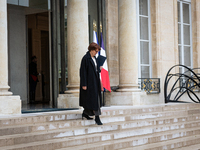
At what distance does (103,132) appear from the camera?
659 centimetres

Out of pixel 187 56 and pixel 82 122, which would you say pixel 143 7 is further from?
pixel 82 122

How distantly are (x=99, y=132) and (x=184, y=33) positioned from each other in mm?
8647

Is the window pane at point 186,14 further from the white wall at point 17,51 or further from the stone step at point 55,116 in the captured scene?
the white wall at point 17,51

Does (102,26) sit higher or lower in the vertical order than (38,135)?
higher

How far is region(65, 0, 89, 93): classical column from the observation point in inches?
366

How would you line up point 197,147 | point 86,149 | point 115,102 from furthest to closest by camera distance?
point 115,102 → point 197,147 → point 86,149

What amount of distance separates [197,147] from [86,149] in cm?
238

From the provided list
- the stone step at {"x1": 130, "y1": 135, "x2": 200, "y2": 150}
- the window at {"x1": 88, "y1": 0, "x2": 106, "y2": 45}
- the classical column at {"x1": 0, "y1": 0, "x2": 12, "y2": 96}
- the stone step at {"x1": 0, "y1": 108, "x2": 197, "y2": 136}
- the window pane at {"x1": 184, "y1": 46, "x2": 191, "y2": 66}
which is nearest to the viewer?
the stone step at {"x1": 0, "y1": 108, "x2": 197, "y2": 136}

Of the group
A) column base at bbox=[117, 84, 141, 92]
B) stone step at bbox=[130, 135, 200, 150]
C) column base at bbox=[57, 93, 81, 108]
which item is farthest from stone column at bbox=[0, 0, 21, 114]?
column base at bbox=[117, 84, 141, 92]

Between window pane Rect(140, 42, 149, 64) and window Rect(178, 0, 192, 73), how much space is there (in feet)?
6.02

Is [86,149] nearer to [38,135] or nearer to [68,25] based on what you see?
[38,135]

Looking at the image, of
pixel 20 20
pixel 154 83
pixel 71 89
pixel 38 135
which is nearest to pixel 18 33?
pixel 20 20

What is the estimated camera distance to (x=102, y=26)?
1138 cm

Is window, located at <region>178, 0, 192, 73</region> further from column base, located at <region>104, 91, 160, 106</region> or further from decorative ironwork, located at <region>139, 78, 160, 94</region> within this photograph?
column base, located at <region>104, 91, 160, 106</region>
